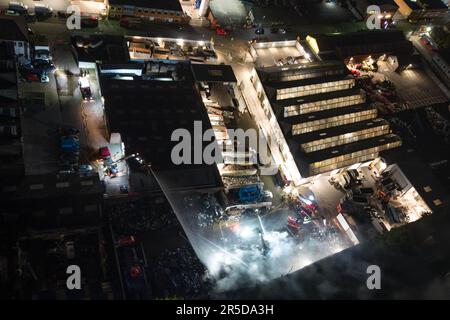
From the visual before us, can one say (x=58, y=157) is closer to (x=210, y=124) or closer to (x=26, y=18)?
(x=210, y=124)

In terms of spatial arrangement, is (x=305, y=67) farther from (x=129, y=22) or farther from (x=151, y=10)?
(x=129, y=22)

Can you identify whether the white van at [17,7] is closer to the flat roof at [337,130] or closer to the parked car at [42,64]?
the parked car at [42,64]

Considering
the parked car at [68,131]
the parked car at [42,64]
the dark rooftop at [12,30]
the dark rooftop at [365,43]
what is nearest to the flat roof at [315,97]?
the dark rooftop at [365,43]

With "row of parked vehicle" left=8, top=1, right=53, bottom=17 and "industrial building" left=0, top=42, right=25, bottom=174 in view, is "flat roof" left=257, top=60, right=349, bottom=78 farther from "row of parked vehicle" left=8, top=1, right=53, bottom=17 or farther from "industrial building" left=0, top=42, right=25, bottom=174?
"row of parked vehicle" left=8, top=1, right=53, bottom=17

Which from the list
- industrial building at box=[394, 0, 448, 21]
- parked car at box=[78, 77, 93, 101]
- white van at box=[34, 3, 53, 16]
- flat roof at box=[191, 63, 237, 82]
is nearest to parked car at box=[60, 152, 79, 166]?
parked car at box=[78, 77, 93, 101]
